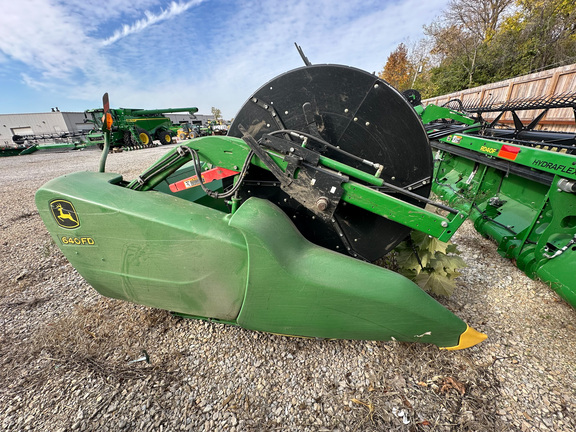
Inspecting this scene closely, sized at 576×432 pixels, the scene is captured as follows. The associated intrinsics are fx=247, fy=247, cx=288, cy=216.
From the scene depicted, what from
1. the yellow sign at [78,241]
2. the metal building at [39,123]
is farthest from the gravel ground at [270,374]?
the metal building at [39,123]

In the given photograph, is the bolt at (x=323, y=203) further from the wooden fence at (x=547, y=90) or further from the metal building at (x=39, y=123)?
the metal building at (x=39, y=123)

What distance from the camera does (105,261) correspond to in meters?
1.70

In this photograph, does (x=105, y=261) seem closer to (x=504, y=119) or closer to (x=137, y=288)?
(x=137, y=288)

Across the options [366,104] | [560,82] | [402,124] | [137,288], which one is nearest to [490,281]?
[402,124]

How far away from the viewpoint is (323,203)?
5.17 feet

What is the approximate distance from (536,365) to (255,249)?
2.11 m

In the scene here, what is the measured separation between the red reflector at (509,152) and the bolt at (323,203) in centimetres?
237

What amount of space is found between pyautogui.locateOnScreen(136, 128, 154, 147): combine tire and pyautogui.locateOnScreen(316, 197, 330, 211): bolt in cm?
1860

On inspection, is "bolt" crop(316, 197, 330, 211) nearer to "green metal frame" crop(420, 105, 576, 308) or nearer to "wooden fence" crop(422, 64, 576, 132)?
"green metal frame" crop(420, 105, 576, 308)

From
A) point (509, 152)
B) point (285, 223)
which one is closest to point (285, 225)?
point (285, 223)

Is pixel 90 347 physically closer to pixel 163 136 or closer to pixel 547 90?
pixel 547 90

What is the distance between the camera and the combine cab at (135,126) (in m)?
15.1

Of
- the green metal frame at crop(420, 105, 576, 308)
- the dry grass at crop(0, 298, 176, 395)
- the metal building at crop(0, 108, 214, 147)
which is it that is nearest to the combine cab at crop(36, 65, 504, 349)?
the dry grass at crop(0, 298, 176, 395)

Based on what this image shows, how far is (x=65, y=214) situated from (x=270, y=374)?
177cm
